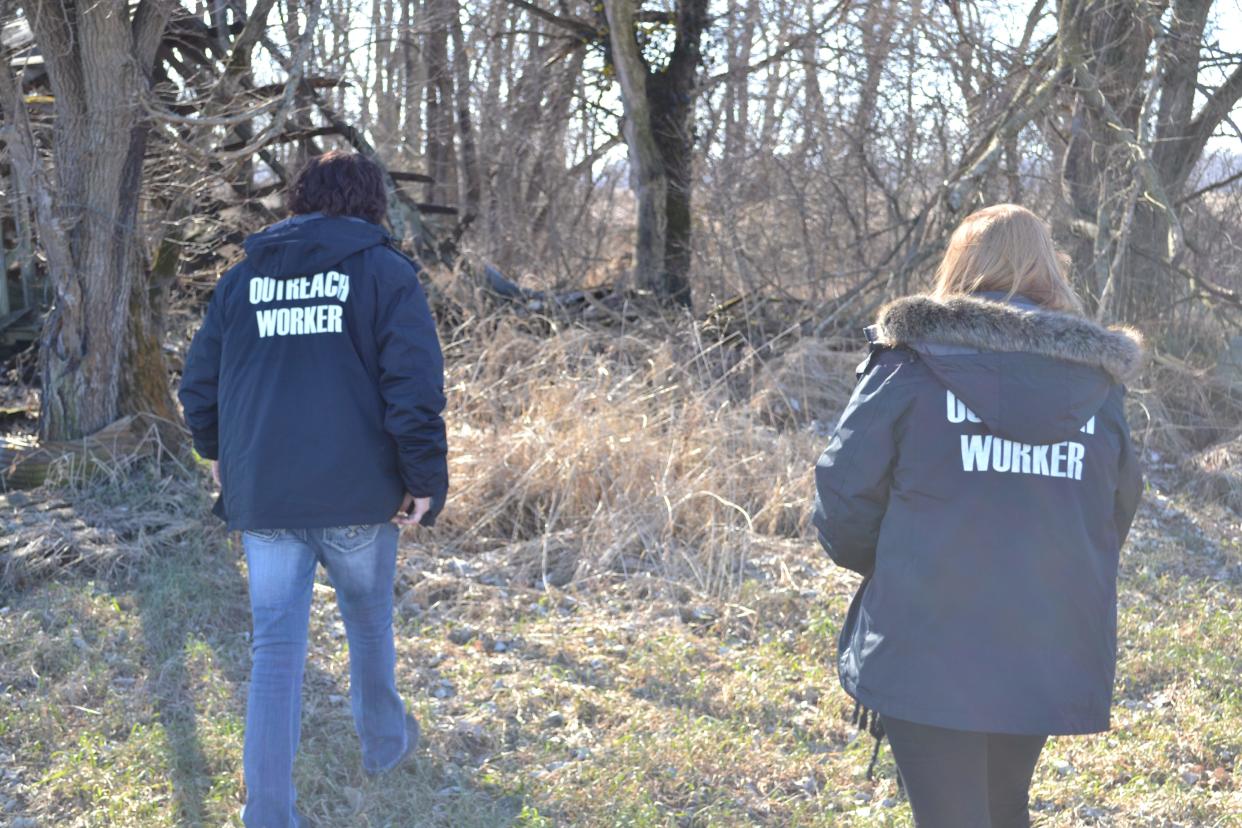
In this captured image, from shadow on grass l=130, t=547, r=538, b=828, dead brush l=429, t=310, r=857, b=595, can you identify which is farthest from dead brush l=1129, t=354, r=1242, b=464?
shadow on grass l=130, t=547, r=538, b=828

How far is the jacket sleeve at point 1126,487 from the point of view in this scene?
8.15 feet

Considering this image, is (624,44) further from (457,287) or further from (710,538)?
(710,538)

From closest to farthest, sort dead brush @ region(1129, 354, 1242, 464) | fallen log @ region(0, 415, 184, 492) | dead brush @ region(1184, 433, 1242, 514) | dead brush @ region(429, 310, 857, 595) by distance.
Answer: dead brush @ region(429, 310, 857, 595) → fallen log @ region(0, 415, 184, 492) → dead brush @ region(1184, 433, 1242, 514) → dead brush @ region(1129, 354, 1242, 464)

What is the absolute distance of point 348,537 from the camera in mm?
3180

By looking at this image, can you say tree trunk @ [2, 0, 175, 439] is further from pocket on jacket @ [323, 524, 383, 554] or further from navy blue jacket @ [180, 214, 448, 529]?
pocket on jacket @ [323, 524, 383, 554]

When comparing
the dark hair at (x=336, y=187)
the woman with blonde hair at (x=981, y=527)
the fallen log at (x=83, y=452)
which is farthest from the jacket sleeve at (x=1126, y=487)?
the fallen log at (x=83, y=452)

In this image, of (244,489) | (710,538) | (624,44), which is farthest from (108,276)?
(624,44)

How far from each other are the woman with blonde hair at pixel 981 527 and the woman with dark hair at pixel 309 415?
4.08 feet

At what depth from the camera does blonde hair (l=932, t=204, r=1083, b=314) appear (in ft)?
8.11

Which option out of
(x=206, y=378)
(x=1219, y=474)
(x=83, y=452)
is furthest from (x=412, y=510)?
(x=1219, y=474)

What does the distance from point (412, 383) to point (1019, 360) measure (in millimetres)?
1537

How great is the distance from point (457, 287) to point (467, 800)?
577cm

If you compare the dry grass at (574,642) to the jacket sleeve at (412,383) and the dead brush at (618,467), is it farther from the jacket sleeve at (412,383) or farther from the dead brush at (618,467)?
the jacket sleeve at (412,383)

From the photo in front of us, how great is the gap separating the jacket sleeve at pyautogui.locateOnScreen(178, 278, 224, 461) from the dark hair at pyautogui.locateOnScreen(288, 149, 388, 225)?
34 cm
